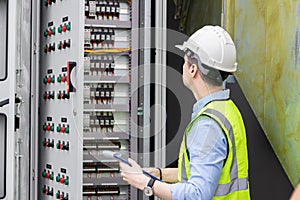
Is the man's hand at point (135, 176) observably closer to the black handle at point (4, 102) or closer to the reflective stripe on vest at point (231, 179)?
the reflective stripe on vest at point (231, 179)

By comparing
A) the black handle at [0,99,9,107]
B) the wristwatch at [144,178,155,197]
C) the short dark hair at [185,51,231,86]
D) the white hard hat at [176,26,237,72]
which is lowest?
the wristwatch at [144,178,155,197]

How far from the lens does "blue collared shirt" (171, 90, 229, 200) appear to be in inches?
97.0

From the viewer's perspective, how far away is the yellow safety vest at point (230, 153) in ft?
8.43

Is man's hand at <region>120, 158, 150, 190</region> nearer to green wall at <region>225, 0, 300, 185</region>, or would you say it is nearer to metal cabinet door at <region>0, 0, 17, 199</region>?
green wall at <region>225, 0, 300, 185</region>

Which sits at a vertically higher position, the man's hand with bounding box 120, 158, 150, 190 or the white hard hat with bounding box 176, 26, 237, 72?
the white hard hat with bounding box 176, 26, 237, 72

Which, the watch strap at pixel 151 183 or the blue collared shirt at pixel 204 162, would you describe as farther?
the watch strap at pixel 151 183

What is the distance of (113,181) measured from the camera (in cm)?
431

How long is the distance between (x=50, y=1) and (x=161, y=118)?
1.21 meters

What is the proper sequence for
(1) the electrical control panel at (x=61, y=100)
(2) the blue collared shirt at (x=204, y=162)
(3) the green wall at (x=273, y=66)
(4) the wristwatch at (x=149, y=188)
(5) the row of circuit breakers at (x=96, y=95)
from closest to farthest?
(2) the blue collared shirt at (x=204, y=162) < (4) the wristwatch at (x=149, y=188) < (3) the green wall at (x=273, y=66) < (1) the electrical control panel at (x=61, y=100) < (5) the row of circuit breakers at (x=96, y=95)

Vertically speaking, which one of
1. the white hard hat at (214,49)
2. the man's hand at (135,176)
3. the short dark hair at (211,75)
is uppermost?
the white hard hat at (214,49)

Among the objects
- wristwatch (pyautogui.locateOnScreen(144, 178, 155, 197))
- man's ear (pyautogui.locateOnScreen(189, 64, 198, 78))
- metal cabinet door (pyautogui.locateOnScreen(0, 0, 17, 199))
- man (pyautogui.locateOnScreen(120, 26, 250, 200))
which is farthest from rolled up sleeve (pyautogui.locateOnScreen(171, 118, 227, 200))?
metal cabinet door (pyautogui.locateOnScreen(0, 0, 17, 199))

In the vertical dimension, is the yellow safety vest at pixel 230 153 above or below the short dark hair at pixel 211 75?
below

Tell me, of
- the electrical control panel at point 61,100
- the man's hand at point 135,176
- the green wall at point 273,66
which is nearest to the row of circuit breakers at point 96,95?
the electrical control panel at point 61,100

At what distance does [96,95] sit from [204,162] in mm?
1914
